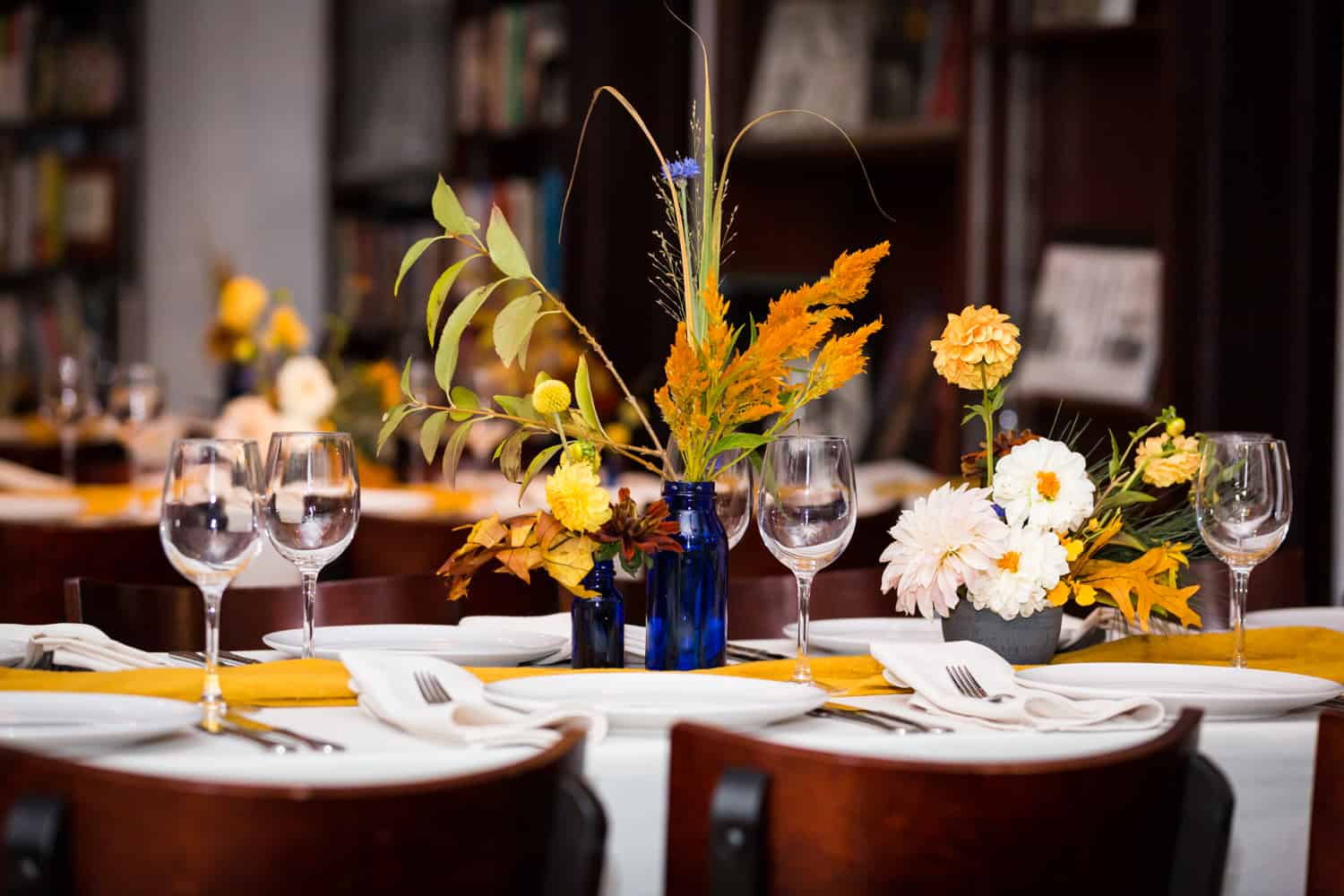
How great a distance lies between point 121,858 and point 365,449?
2873 millimetres

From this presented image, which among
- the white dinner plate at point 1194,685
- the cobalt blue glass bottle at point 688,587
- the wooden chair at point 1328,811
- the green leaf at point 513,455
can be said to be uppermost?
the green leaf at point 513,455

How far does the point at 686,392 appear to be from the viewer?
5.13ft

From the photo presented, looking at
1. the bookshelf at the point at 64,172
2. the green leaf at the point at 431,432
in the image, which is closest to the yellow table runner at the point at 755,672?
the green leaf at the point at 431,432

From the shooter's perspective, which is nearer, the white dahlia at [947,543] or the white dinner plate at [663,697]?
the white dinner plate at [663,697]

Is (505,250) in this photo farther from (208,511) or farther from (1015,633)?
(1015,633)

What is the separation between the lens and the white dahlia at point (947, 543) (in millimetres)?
1601

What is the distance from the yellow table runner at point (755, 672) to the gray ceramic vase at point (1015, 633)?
0.06 m

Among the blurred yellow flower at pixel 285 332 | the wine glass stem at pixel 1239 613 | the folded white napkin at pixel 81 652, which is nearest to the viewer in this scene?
the folded white napkin at pixel 81 652

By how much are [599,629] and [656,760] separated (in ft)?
1.21

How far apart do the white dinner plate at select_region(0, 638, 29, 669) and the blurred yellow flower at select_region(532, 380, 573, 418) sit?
1.65 ft

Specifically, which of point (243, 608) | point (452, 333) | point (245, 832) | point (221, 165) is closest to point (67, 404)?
point (243, 608)

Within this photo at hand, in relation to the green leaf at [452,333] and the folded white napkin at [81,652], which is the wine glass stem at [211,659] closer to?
the folded white napkin at [81,652]

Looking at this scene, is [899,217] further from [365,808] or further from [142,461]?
[365,808]

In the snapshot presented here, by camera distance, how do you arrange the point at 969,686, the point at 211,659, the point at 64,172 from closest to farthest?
1. the point at 211,659
2. the point at 969,686
3. the point at 64,172
